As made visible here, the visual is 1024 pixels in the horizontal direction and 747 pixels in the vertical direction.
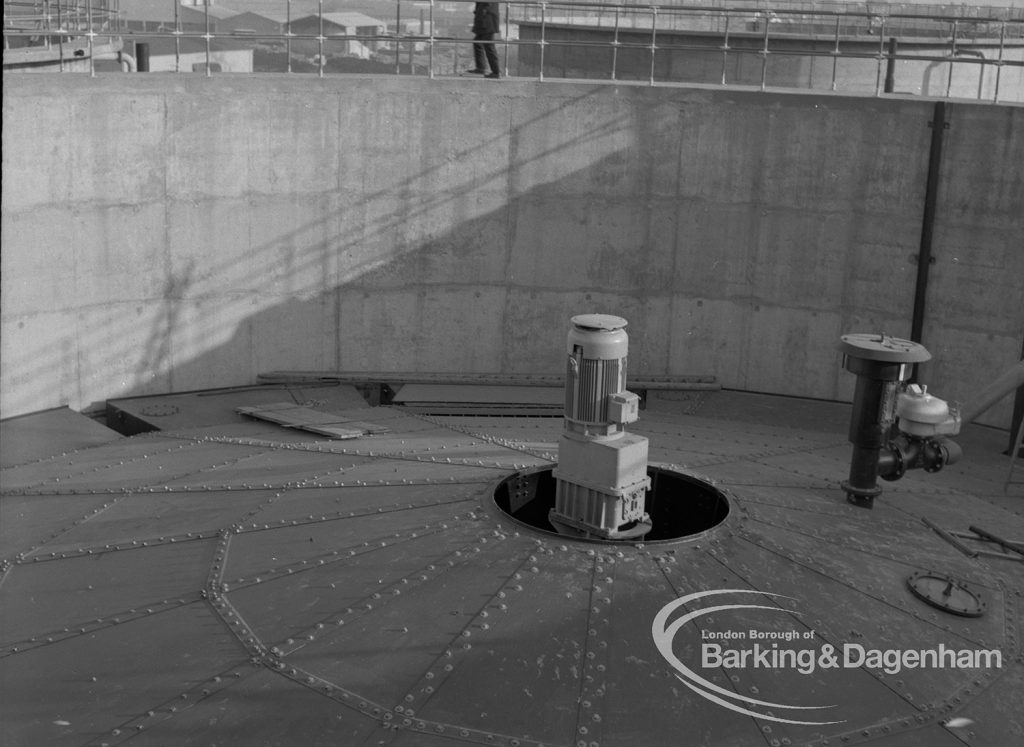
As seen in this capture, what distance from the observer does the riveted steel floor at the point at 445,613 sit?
275 inches

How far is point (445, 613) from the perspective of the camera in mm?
7859

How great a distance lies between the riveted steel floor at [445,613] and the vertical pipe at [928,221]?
6827 mm

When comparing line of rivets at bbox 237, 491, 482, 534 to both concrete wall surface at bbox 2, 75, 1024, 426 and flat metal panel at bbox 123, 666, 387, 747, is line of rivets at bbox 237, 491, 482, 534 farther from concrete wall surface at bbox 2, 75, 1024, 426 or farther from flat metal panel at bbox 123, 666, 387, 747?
concrete wall surface at bbox 2, 75, 1024, 426

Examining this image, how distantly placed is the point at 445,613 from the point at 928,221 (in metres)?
12.4

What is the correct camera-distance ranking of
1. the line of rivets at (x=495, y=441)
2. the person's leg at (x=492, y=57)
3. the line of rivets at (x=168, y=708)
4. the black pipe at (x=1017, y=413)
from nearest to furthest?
the line of rivets at (x=168, y=708) → the line of rivets at (x=495, y=441) → the black pipe at (x=1017, y=413) → the person's leg at (x=492, y=57)

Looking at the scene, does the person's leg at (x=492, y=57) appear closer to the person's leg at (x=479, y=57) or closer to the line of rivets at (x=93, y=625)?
the person's leg at (x=479, y=57)

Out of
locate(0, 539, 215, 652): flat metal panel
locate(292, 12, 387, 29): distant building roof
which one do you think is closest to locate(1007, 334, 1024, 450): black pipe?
locate(0, 539, 215, 652): flat metal panel

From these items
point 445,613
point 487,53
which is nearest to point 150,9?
point 487,53

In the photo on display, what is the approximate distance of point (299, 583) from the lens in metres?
8.41

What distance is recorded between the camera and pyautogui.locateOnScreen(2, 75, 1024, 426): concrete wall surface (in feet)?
55.3

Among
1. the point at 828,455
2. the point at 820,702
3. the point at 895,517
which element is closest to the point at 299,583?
the point at 820,702

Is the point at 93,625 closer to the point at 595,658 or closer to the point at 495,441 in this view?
the point at 595,658

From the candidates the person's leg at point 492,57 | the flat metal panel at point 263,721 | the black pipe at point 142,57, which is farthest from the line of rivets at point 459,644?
the black pipe at point 142,57

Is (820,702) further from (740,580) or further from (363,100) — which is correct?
(363,100)
